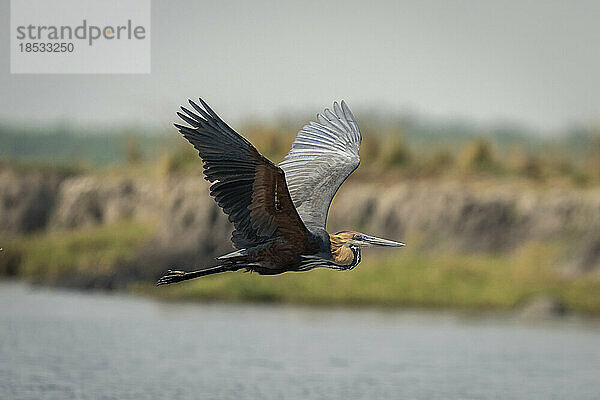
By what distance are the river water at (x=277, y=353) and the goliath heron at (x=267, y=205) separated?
538 cm

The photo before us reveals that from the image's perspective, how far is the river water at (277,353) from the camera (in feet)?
49.5

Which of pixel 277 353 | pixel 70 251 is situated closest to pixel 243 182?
pixel 277 353

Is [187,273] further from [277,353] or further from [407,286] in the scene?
[407,286]

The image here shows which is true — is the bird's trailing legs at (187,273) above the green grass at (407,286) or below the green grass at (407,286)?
above

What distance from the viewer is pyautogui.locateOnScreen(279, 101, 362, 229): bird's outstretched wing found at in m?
9.48

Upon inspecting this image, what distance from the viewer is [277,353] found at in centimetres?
1731

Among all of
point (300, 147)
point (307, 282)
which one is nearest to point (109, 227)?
point (307, 282)

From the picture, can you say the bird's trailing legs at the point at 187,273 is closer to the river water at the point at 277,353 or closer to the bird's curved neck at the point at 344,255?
the bird's curved neck at the point at 344,255

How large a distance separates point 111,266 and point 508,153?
9.06 m

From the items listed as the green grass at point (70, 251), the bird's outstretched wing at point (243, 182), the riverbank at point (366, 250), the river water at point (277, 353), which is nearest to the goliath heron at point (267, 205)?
the bird's outstretched wing at point (243, 182)

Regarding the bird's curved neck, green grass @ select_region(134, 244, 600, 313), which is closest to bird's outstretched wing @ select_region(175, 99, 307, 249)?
the bird's curved neck

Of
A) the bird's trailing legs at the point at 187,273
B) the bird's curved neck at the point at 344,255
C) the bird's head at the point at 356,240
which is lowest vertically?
the bird's trailing legs at the point at 187,273

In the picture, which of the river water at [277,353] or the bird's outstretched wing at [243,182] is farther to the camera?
the river water at [277,353]

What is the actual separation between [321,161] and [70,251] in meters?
15.1
